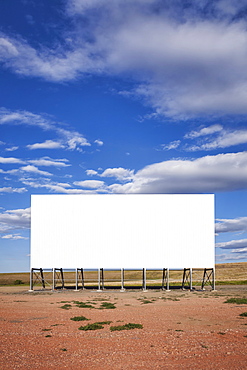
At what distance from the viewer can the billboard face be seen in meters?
49.2

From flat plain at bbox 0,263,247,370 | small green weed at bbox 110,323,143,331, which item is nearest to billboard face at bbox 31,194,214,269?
flat plain at bbox 0,263,247,370

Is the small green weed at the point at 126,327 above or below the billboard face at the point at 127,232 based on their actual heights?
below

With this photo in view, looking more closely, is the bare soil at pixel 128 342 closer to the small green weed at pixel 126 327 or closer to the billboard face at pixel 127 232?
the small green weed at pixel 126 327

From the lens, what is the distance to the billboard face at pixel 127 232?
49.2 meters

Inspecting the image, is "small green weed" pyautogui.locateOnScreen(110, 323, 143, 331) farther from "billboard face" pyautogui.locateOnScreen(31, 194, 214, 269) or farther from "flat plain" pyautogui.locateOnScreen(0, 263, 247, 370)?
"billboard face" pyautogui.locateOnScreen(31, 194, 214, 269)

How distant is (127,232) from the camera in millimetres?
49375

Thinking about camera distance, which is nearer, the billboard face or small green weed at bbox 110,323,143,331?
small green weed at bbox 110,323,143,331

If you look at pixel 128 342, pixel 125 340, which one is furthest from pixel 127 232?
pixel 128 342

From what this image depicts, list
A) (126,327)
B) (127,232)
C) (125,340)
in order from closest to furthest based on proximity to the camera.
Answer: (125,340) < (126,327) < (127,232)

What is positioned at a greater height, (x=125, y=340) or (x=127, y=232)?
(x=127, y=232)

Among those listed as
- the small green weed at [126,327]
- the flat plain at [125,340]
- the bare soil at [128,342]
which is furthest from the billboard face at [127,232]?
the small green weed at [126,327]

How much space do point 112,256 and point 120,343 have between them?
33.9 metres

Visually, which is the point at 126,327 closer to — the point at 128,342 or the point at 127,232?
the point at 128,342

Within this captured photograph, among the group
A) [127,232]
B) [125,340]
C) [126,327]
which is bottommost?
[126,327]
